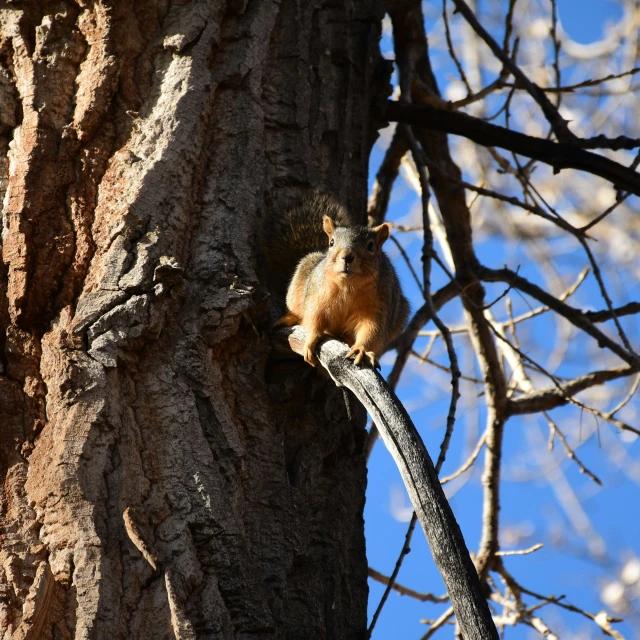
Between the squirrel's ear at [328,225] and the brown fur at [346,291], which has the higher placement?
the squirrel's ear at [328,225]

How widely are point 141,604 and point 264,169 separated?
119cm

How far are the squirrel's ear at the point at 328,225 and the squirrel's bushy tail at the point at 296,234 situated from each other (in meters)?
0.02

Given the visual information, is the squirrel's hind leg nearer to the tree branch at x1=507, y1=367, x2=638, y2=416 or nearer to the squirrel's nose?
the squirrel's nose

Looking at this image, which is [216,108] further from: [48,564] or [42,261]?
[48,564]

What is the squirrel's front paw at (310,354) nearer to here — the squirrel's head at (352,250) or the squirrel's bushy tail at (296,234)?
the squirrel's bushy tail at (296,234)

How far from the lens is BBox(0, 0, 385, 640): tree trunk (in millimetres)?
1626

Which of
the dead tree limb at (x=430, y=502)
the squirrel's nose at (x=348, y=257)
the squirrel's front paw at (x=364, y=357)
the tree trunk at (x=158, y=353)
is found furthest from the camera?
the squirrel's nose at (x=348, y=257)

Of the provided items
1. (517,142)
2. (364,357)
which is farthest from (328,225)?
(517,142)

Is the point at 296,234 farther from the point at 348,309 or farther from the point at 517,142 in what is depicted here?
the point at 517,142

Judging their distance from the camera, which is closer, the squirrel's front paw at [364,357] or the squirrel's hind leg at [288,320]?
the squirrel's front paw at [364,357]

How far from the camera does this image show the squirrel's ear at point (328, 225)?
8.26ft

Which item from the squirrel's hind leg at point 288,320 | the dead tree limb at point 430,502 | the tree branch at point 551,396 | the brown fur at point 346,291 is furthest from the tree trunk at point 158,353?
the tree branch at point 551,396

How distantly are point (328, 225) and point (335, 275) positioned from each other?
0.16m

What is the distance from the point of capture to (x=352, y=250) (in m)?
2.49
